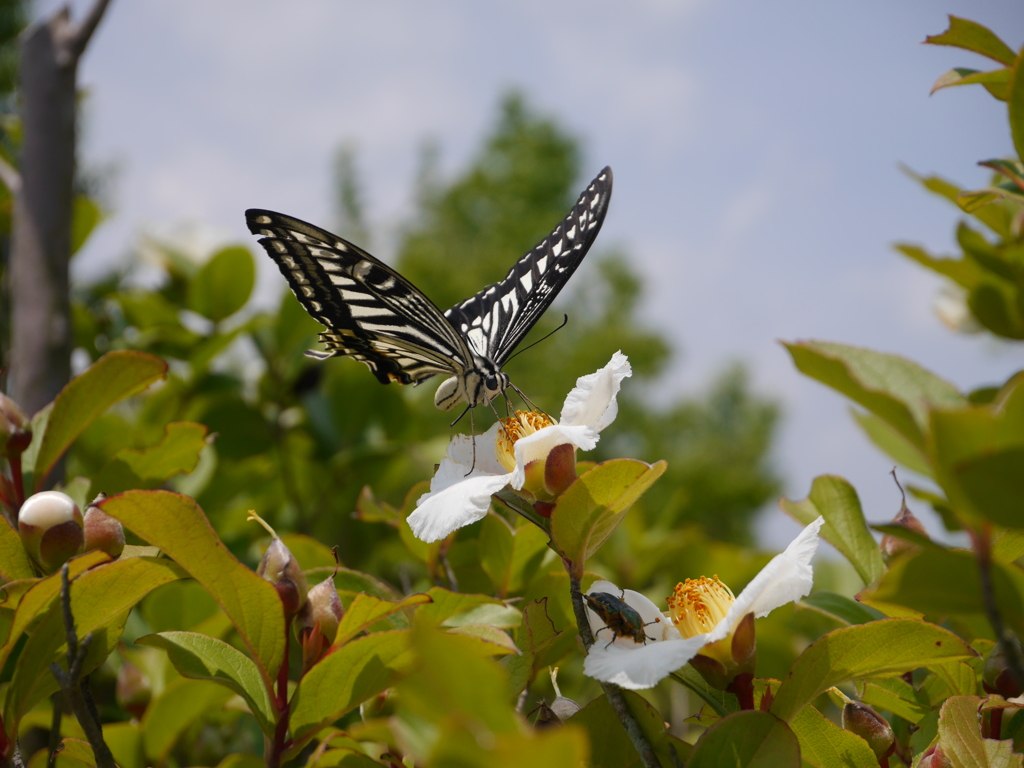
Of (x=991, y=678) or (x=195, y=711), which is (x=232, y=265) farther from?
(x=991, y=678)

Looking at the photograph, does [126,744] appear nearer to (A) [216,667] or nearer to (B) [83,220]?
(A) [216,667]

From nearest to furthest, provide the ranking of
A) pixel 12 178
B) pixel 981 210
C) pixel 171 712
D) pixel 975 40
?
1. pixel 975 40
2. pixel 171 712
3. pixel 981 210
4. pixel 12 178

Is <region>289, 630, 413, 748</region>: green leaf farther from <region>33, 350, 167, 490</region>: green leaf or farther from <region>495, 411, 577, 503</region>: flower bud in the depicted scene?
<region>33, 350, 167, 490</region>: green leaf

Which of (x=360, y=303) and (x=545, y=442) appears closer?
(x=545, y=442)

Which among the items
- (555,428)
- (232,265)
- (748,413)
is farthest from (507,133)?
(555,428)

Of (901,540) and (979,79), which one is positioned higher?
(979,79)

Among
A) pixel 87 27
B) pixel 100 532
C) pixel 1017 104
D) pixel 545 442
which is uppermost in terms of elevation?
pixel 87 27

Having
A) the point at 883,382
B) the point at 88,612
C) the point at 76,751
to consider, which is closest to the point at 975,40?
the point at 883,382

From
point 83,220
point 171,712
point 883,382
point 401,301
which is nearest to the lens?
point 883,382
